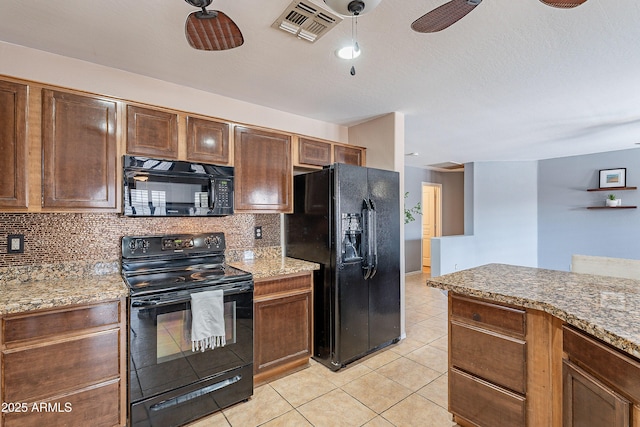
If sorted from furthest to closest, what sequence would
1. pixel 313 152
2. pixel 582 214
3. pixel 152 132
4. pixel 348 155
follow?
pixel 582 214 → pixel 348 155 → pixel 313 152 → pixel 152 132

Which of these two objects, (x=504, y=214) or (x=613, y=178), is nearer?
(x=613, y=178)

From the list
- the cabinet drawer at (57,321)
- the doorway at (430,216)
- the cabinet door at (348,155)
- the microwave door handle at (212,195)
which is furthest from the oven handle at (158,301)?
the doorway at (430,216)

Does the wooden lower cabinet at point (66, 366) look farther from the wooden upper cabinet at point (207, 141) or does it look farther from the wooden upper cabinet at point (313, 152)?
the wooden upper cabinet at point (313, 152)

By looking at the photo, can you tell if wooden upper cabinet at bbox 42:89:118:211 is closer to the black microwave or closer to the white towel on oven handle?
the black microwave

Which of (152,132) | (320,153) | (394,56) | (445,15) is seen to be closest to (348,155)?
(320,153)

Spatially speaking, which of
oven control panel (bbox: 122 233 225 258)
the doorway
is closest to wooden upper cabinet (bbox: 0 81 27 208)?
oven control panel (bbox: 122 233 225 258)

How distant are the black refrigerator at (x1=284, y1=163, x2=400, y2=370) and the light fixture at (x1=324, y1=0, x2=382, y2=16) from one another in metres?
1.52

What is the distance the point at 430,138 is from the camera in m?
4.50

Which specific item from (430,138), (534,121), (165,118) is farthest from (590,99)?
(165,118)

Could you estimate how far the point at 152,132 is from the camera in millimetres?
2314

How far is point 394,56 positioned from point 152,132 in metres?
1.83

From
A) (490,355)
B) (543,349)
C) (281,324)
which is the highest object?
(543,349)

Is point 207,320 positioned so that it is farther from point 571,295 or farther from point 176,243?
point 571,295

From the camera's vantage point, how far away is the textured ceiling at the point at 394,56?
67.4 inches
